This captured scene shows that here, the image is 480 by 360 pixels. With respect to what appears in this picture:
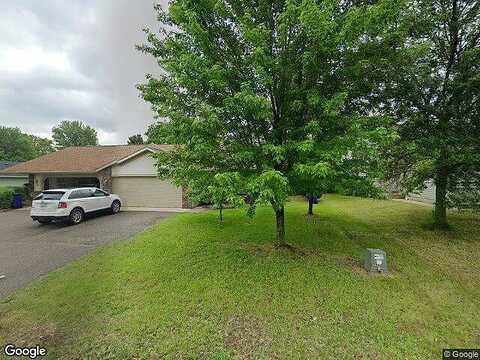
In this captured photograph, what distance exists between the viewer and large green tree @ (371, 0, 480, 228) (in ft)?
24.7

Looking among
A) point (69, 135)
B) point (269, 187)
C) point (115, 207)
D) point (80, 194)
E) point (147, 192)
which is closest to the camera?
point (269, 187)

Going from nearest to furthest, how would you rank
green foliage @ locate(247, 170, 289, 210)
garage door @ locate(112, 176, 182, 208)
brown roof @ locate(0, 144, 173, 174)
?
green foliage @ locate(247, 170, 289, 210) → garage door @ locate(112, 176, 182, 208) → brown roof @ locate(0, 144, 173, 174)

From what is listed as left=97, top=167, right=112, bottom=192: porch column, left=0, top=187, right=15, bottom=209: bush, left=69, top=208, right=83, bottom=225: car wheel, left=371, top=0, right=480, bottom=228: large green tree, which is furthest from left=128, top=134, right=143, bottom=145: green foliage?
left=371, top=0, right=480, bottom=228: large green tree

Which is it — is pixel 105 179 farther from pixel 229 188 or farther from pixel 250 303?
pixel 250 303

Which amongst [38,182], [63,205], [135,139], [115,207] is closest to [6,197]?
[38,182]

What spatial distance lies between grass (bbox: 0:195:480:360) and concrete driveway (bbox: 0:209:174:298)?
0.71 meters

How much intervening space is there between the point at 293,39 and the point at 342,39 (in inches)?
38.9

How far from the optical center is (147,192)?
51.9ft

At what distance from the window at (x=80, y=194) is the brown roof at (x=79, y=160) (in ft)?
12.8

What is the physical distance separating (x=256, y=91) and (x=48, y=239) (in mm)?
8699

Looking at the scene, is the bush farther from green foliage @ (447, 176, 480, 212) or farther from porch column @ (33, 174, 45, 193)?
green foliage @ (447, 176, 480, 212)

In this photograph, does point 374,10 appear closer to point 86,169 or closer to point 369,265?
point 369,265

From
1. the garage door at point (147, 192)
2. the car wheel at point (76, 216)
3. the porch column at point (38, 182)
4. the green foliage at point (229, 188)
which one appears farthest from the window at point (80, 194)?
the green foliage at point (229, 188)

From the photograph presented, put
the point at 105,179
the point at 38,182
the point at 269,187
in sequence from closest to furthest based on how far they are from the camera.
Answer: the point at 269,187 → the point at 105,179 → the point at 38,182
